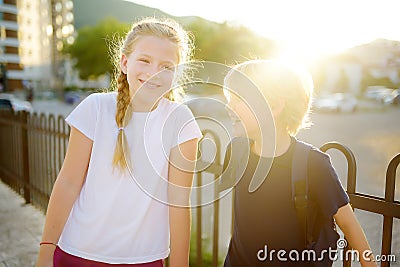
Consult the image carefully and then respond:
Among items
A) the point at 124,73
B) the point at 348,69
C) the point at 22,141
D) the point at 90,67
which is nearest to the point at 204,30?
the point at 90,67

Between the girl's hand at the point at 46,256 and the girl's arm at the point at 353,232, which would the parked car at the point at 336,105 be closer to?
the girl's arm at the point at 353,232

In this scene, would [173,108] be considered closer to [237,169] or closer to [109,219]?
[237,169]

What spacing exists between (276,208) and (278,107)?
356mm

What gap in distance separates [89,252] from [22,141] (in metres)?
4.17

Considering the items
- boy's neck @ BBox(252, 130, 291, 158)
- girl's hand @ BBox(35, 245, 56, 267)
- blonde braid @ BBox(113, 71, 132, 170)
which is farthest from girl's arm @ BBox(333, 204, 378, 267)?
girl's hand @ BBox(35, 245, 56, 267)

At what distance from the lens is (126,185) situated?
1.59 m

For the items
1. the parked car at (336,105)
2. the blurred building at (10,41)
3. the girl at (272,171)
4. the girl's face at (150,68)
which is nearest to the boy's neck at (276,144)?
the girl at (272,171)

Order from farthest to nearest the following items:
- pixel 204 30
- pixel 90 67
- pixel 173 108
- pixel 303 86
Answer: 1. pixel 90 67
2. pixel 204 30
3. pixel 173 108
4. pixel 303 86

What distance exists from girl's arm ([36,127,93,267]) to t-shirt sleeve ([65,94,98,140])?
0.02m

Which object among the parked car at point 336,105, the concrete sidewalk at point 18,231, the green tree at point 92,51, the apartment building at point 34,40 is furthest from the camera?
the apartment building at point 34,40

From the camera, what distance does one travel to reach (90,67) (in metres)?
50.7

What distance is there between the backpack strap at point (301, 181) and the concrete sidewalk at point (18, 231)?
2.93 meters

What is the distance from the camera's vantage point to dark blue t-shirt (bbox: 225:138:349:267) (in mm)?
1392

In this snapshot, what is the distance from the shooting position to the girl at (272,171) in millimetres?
1502
